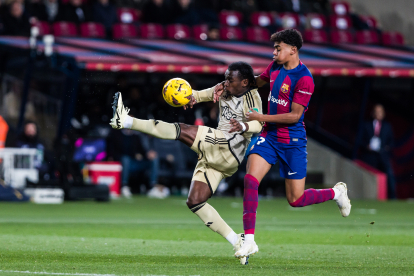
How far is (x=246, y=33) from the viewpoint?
1973 centimetres

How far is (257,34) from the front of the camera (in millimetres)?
19672

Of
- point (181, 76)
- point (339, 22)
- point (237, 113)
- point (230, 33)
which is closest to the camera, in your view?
point (237, 113)

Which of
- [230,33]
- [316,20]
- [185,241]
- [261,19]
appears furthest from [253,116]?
[316,20]

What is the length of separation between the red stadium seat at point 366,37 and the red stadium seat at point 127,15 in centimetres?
629

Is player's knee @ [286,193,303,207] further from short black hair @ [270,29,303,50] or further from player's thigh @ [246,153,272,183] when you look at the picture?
short black hair @ [270,29,303,50]

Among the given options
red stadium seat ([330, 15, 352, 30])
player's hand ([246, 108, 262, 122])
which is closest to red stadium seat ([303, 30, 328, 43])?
red stadium seat ([330, 15, 352, 30])

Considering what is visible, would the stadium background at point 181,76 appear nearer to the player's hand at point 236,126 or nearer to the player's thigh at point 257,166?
the player's thigh at point 257,166

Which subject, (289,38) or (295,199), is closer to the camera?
(289,38)

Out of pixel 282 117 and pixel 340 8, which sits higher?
pixel 340 8

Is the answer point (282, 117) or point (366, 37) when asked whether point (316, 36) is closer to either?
point (366, 37)

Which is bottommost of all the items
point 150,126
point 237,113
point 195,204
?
point 195,204

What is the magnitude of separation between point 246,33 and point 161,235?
1195cm

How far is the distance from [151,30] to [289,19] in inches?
178

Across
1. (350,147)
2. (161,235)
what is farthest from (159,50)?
(161,235)
